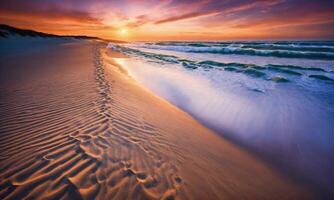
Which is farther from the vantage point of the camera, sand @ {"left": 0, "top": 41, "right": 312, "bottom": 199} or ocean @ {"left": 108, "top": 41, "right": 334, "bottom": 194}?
ocean @ {"left": 108, "top": 41, "right": 334, "bottom": 194}

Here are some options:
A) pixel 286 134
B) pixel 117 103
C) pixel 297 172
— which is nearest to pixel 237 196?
pixel 297 172

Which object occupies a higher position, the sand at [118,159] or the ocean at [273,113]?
the sand at [118,159]

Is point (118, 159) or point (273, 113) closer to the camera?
point (118, 159)

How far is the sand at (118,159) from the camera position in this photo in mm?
2199

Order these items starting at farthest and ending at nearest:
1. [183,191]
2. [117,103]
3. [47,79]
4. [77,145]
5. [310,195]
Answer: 1. [47,79]
2. [117,103]
3. [77,145]
4. [310,195]
5. [183,191]

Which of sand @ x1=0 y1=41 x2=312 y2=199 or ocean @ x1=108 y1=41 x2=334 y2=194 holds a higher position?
sand @ x1=0 y1=41 x2=312 y2=199

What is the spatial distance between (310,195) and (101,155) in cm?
347

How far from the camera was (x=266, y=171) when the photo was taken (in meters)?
3.04

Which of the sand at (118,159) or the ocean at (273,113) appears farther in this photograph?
the ocean at (273,113)

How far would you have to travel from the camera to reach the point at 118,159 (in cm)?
266

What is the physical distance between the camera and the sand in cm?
220

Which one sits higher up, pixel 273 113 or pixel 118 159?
pixel 118 159

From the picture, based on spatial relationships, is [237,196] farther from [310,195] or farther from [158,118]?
[158,118]

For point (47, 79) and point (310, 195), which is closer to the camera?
point (310, 195)
